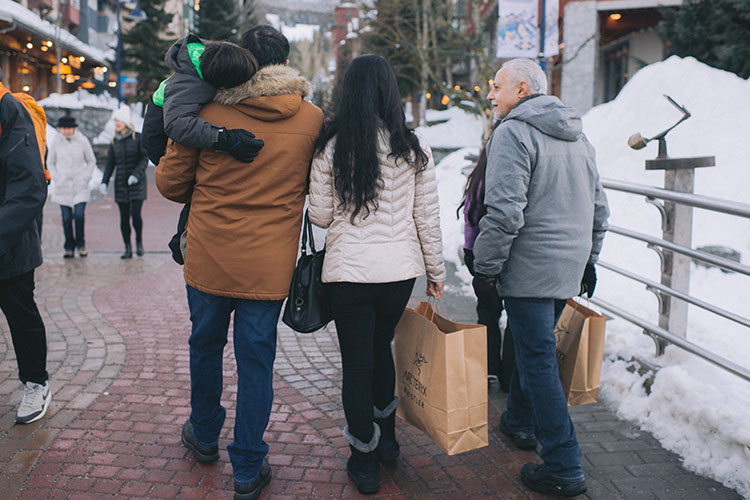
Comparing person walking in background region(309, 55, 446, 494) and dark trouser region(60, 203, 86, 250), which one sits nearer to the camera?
person walking in background region(309, 55, 446, 494)

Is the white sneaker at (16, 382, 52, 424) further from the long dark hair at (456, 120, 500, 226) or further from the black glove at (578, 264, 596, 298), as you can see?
the black glove at (578, 264, 596, 298)

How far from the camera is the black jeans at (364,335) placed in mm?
3033

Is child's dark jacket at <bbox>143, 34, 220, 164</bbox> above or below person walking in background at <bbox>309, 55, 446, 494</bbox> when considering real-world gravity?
above

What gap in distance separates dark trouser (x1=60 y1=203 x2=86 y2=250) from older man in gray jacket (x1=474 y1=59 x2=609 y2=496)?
7.45 metres

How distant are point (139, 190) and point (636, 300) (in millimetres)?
6405

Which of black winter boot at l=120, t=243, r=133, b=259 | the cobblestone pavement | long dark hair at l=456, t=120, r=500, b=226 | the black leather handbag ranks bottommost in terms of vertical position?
the cobblestone pavement

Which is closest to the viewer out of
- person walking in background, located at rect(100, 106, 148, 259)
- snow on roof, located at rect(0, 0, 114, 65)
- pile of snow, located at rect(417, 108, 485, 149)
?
person walking in background, located at rect(100, 106, 148, 259)

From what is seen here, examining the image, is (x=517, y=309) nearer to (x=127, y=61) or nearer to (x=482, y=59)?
(x=482, y=59)

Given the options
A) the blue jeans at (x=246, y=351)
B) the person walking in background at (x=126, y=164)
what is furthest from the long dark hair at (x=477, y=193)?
the person walking in background at (x=126, y=164)

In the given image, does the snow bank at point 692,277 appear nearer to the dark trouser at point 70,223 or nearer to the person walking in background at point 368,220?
the person walking in background at point 368,220

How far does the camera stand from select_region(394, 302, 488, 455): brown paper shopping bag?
296cm

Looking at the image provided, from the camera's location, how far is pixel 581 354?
3371 mm

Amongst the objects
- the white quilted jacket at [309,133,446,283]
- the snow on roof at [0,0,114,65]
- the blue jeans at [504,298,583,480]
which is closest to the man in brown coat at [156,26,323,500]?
the white quilted jacket at [309,133,446,283]

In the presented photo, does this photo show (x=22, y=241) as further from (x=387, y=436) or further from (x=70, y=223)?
(x=70, y=223)
